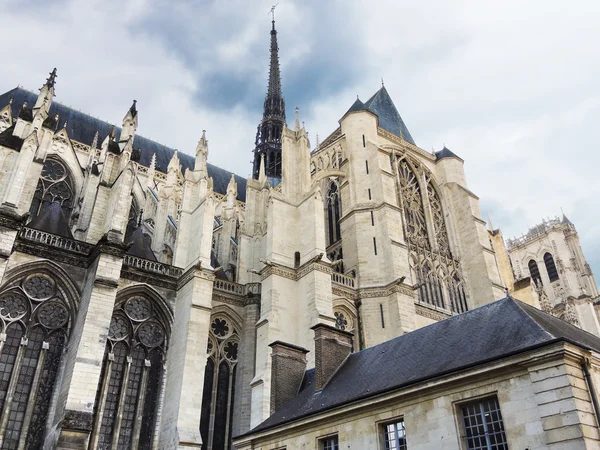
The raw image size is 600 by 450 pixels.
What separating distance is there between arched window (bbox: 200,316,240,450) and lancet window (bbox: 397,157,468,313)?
7.03m

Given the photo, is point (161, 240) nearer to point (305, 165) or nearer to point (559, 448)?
point (305, 165)

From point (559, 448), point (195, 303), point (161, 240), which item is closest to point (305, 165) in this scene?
point (161, 240)

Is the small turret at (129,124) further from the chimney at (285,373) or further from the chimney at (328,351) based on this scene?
the chimney at (328,351)

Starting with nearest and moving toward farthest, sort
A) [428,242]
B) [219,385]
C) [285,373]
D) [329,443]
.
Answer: [329,443], [285,373], [219,385], [428,242]

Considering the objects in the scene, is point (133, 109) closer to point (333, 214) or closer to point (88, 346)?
point (333, 214)

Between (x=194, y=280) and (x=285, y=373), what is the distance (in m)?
4.41

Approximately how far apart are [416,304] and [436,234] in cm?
514

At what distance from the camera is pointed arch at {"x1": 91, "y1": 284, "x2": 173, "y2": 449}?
45.1ft

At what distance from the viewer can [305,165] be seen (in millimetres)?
19844

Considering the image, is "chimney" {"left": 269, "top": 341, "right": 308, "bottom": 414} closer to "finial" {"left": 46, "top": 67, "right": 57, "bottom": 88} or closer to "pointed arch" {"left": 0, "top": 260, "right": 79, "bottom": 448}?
"pointed arch" {"left": 0, "top": 260, "right": 79, "bottom": 448}

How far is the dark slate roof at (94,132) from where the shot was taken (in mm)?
26188

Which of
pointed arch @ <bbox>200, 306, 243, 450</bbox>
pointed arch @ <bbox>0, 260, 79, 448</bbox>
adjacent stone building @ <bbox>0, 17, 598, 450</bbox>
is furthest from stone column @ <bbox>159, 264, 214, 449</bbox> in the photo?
pointed arch @ <bbox>0, 260, 79, 448</bbox>

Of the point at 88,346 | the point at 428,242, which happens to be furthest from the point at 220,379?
the point at 428,242

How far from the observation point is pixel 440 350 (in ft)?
29.5
